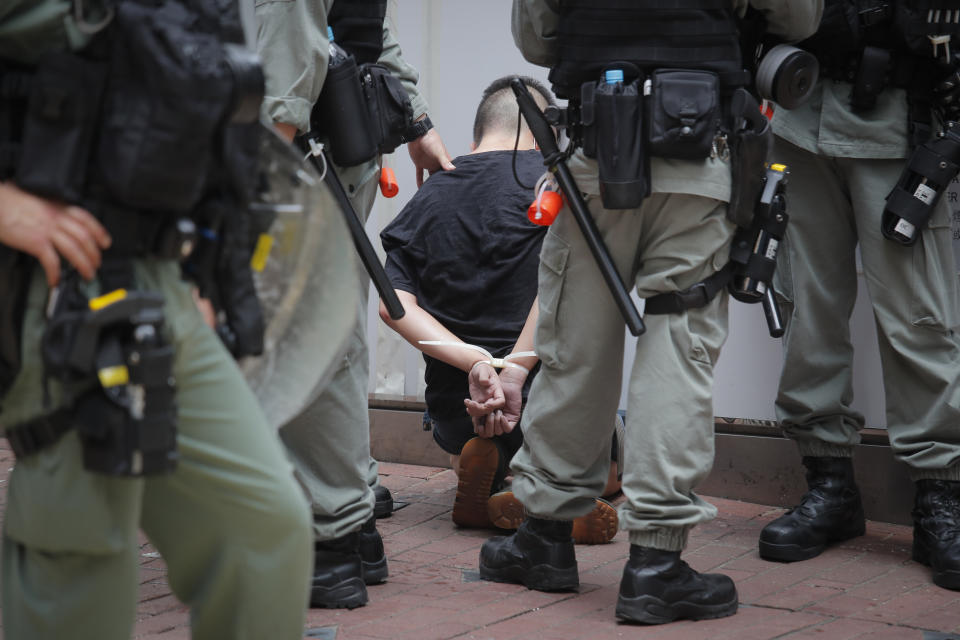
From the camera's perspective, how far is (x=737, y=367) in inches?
180

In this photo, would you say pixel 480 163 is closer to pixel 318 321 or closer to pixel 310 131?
pixel 310 131

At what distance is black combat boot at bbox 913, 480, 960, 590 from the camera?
345 centimetres

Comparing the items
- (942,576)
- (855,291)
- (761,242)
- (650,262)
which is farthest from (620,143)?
(942,576)

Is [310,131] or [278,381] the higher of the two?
[310,131]

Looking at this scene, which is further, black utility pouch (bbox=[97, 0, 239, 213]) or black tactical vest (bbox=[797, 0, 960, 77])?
black tactical vest (bbox=[797, 0, 960, 77])

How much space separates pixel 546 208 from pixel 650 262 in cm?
30

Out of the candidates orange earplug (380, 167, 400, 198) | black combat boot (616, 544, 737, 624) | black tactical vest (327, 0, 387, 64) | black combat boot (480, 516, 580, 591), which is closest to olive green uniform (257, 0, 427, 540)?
orange earplug (380, 167, 400, 198)

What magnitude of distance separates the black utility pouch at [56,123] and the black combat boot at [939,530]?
8.76 ft

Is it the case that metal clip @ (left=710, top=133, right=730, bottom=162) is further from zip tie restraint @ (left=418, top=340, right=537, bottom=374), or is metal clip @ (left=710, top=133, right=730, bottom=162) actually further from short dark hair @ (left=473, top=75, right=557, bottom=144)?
short dark hair @ (left=473, top=75, right=557, bottom=144)

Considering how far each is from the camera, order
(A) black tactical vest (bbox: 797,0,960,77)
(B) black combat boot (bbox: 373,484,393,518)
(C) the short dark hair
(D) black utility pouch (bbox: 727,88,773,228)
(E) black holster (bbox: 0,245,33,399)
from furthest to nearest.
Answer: (C) the short dark hair, (B) black combat boot (bbox: 373,484,393,518), (A) black tactical vest (bbox: 797,0,960,77), (D) black utility pouch (bbox: 727,88,773,228), (E) black holster (bbox: 0,245,33,399)

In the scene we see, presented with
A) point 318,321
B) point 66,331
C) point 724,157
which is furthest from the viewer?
point 724,157

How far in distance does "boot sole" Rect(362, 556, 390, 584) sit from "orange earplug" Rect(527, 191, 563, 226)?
1.06 meters

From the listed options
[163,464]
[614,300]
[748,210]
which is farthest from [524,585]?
[163,464]

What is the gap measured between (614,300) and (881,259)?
95cm
